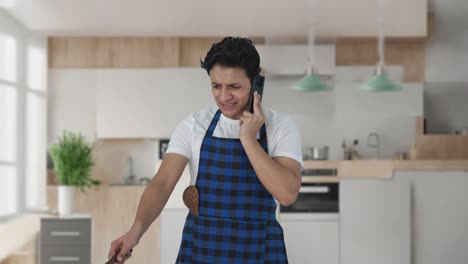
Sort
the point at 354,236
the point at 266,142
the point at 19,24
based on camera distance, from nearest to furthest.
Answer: the point at 266,142, the point at 354,236, the point at 19,24

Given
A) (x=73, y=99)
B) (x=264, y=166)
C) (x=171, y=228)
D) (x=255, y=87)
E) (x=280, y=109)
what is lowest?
(x=171, y=228)

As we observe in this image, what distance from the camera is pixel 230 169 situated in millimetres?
2061

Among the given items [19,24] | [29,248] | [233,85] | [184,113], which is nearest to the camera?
[233,85]

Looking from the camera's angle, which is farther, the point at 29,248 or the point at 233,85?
the point at 29,248

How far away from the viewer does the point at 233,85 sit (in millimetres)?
1918

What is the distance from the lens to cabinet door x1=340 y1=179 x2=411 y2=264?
5977 millimetres

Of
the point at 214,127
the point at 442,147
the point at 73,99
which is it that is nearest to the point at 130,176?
the point at 73,99

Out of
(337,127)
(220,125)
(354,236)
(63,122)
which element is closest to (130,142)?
(63,122)

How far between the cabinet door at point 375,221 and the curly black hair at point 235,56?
423 cm

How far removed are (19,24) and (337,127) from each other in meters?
3.45

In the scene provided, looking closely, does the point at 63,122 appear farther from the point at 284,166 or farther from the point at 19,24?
the point at 284,166

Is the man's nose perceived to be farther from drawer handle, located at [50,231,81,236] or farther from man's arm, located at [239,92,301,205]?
drawer handle, located at [50,231,81,236]

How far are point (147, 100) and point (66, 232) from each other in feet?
5.43

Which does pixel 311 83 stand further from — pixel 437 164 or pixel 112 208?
pixel 112 208
